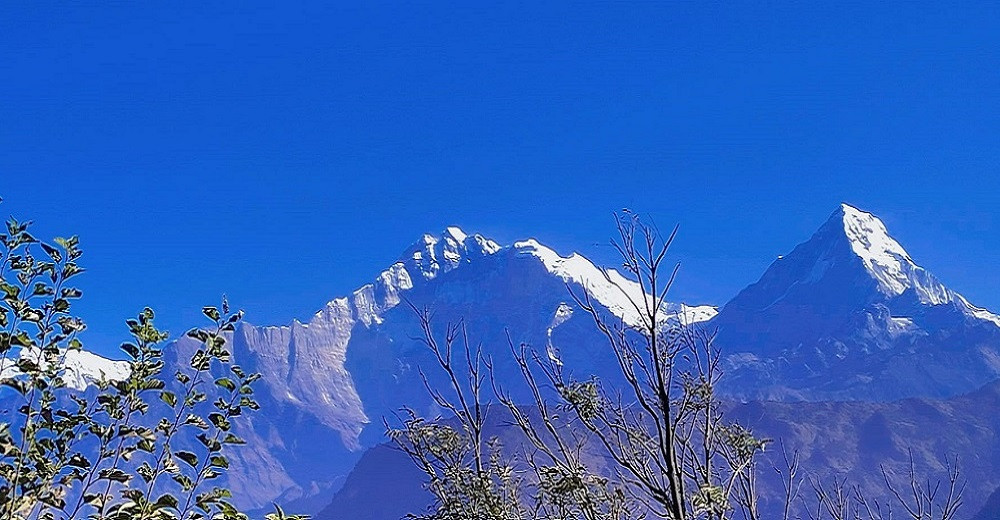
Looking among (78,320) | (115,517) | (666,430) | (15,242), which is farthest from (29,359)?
(666,430)

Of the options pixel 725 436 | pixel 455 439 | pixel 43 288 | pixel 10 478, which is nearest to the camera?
A: pixel 10 478

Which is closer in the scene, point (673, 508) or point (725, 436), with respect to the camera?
point (673, 508)

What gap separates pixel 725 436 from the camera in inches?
392

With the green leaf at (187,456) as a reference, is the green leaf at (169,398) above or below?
above

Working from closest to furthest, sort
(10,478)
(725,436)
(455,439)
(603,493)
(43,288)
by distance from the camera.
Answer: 1. (10,478)
2. (43,288)
3. (603,493)
4. (725,436)
5. (455,439)

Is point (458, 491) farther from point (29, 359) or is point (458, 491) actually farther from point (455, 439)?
point (29, 359)

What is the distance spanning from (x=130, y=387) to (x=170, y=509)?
81 centimetres

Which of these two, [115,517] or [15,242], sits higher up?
[15,242]

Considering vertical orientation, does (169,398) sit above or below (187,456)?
above

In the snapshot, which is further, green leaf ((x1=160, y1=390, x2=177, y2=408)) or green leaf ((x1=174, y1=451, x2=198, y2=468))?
green leaf ((x1=160, y1=390, x2=177, y2=408))

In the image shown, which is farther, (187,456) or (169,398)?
(169,398)

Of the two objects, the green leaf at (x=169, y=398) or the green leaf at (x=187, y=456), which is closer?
the green leaf at (x=187, y=456)

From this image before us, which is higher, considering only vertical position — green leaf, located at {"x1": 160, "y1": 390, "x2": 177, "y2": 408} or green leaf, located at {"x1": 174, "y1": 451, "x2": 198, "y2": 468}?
green leaf, located at {"x1": 160, "y1": 390, "x2": 177, "y2": 408}

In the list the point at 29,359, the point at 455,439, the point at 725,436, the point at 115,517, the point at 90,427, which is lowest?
the point at 115,517
